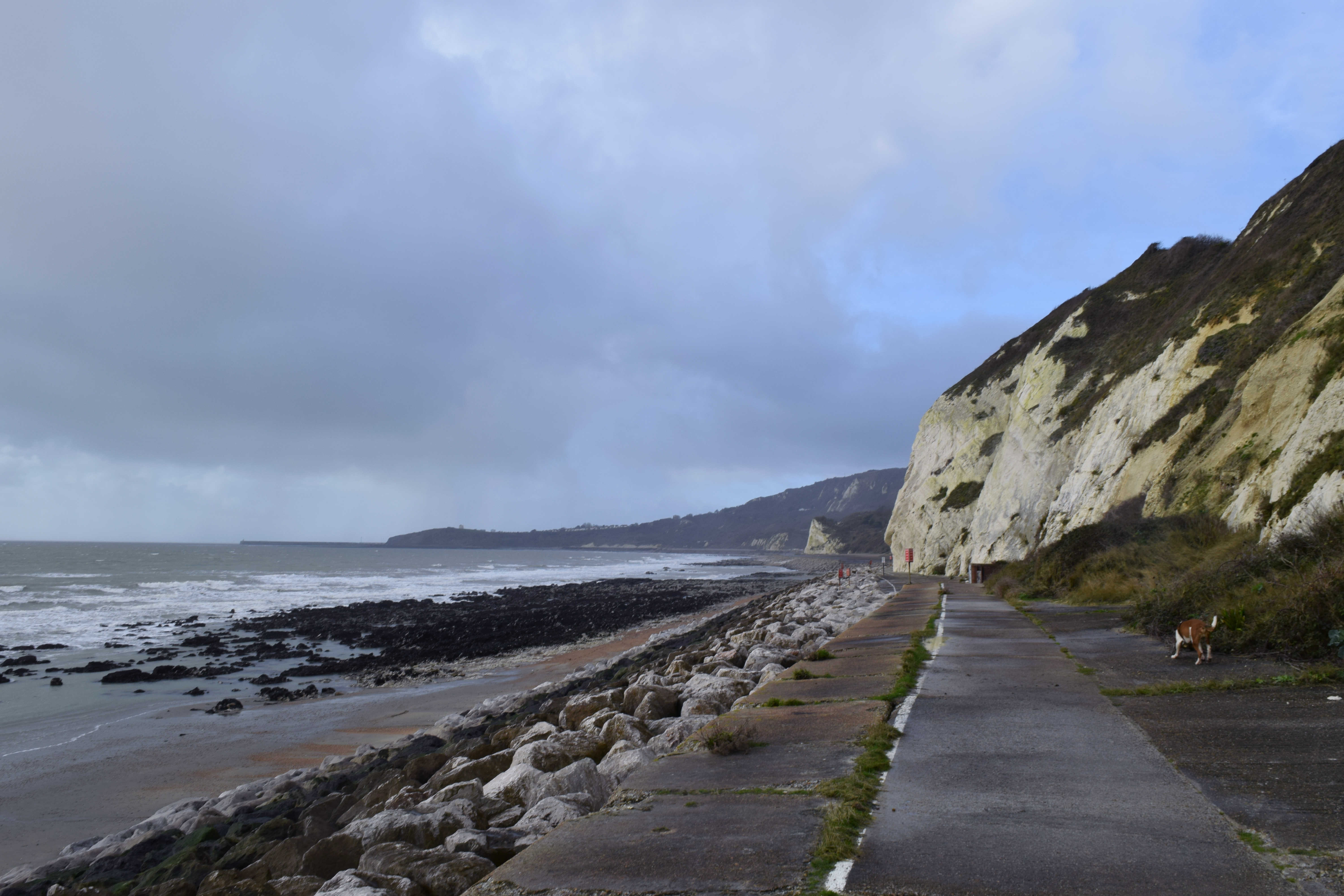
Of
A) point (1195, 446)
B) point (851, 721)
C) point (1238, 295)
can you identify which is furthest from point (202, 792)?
point (1238, 295)

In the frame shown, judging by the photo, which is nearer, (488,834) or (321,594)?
(488,834)

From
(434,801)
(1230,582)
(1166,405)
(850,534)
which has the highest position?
(1166,405)

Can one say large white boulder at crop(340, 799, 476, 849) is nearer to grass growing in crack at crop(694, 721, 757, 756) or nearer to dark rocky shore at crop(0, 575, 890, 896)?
dark rocky shore at crop(0, 575, 890, 896)

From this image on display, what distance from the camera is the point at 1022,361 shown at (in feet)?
148

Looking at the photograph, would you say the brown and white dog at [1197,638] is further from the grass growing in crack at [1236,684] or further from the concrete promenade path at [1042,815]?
the concrete promenade path at [1042,815]

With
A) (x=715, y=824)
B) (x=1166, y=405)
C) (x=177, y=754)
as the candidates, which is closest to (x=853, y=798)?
(x=715, y=824)

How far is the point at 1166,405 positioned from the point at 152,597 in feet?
167

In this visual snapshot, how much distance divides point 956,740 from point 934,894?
8.89ft

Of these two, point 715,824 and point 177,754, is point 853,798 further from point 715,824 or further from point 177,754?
A: point 177,754

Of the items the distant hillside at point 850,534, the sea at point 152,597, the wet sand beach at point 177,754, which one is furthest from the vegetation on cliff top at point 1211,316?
the distant hillside at point 850,534

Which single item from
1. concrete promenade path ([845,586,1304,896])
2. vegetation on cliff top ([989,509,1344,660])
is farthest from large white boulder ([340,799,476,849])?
vegetation on cliff top ([989,509,1344,660])

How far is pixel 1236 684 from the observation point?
6223 millimetres

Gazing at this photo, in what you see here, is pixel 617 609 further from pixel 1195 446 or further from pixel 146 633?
pixel 1195 446

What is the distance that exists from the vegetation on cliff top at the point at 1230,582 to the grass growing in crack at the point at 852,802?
380cm
